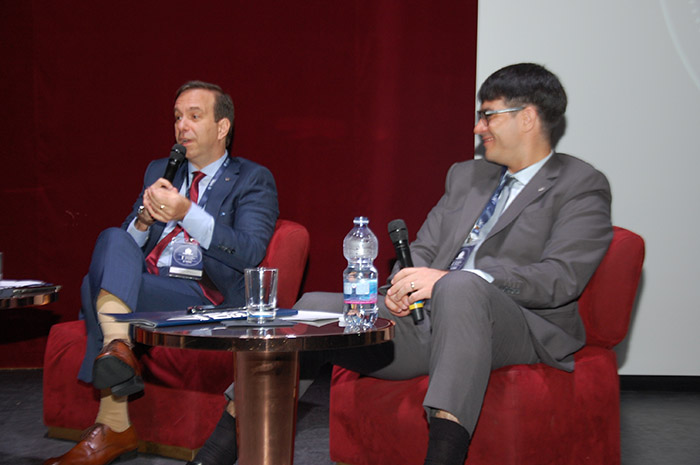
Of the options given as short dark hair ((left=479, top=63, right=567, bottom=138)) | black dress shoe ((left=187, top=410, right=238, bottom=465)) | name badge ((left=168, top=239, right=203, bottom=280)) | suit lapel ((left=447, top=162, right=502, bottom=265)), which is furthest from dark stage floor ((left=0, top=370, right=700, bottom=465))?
short dark hair ((left=479, top=63, right=567, bottom=138))

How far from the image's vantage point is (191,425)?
2.23 meters

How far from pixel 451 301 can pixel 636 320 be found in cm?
177

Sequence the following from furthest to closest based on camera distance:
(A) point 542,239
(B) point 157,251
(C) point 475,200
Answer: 1. (B) point 157,251
2. (C) point 475,200
3. (A) point 542,239

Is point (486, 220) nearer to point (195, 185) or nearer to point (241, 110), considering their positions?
point (195, 185)

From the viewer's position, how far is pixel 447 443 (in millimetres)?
1496

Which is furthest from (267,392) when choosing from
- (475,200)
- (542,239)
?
(475,200)

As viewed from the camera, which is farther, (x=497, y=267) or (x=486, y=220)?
(x=486, y=220)

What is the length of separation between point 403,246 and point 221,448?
27.4 inches

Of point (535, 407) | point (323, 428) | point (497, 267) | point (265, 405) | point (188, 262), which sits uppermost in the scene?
point (497, 267)

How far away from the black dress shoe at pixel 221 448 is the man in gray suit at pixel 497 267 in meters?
0.34

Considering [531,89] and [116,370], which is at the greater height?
[531,89]

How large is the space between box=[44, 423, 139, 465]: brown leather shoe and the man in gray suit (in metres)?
0.75

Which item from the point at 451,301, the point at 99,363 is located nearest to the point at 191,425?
the point at 99,363

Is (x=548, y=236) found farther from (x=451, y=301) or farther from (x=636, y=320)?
(x=636, y=320)
